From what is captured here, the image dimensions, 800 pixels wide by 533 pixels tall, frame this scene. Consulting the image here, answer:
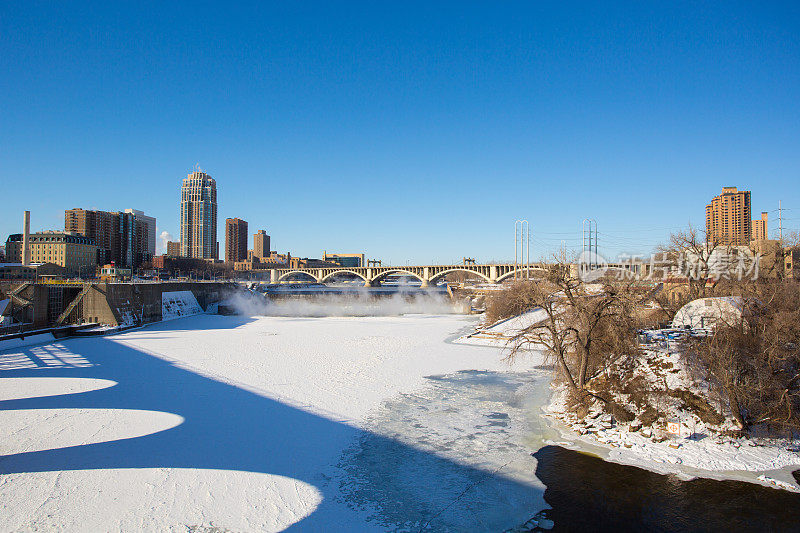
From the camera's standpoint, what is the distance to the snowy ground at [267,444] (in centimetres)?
924

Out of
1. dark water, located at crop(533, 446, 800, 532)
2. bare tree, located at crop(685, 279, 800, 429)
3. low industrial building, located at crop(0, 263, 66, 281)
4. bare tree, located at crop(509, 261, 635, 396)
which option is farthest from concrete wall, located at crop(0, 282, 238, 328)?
bare tree, located at crop(685, 279, 800, 429)

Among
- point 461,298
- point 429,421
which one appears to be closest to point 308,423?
point 429,421

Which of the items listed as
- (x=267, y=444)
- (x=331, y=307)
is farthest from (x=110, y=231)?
(x=267, y=444)

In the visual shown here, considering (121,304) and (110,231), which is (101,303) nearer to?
(121,304)

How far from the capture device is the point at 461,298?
77.0 metres

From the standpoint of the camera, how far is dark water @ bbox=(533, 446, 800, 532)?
895cm

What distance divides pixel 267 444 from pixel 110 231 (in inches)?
7590

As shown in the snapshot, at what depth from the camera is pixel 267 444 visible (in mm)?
12750

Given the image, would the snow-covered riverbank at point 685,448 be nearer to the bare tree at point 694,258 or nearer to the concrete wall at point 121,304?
the bare tree at point 694,258

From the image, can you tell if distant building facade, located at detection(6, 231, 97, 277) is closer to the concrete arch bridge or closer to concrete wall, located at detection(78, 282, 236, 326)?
the concrete arch bridge

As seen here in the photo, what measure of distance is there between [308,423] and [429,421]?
13.2ft

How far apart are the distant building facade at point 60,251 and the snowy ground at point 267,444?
11015 centimetres

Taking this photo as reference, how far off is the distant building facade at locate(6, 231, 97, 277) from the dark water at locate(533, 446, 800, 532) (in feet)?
421

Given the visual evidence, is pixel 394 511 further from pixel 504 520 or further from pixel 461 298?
pixel 461 298
